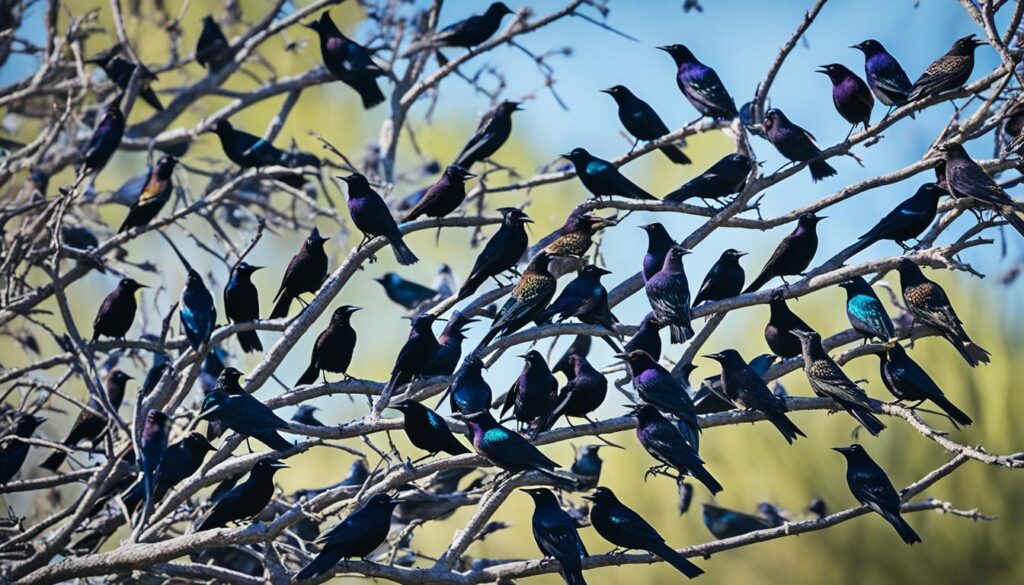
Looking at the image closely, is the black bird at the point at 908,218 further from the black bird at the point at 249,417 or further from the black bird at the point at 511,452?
the black bird at the point at 249,417

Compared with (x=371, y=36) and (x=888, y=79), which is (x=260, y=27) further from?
(x=888, y=79)

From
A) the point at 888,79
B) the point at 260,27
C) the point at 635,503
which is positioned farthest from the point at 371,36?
the point at 888,79

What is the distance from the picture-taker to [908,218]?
6.73 m

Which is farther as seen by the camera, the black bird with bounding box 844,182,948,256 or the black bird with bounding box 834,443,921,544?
the black bird with bounding box 844,182,948,256

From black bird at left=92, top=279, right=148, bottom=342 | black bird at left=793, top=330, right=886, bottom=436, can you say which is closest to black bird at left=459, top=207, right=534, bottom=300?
black bird at left=793, top=330, right=886, bottom=436

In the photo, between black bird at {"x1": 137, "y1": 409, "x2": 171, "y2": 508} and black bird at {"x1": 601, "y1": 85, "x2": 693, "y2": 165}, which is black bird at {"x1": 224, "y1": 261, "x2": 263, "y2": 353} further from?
black bird at {"x1": 601, "y1": 85, "x2": 693, "y2": 165}

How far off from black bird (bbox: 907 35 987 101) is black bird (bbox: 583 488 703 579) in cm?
246

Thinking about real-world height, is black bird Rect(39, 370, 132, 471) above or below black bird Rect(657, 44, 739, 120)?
below

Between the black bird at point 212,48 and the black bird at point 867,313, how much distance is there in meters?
6.39

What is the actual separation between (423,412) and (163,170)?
11.1 ft

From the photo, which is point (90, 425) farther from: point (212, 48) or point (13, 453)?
point (212, 48)

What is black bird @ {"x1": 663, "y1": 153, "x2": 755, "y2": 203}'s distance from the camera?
6918mm

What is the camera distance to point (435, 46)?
9.80 m

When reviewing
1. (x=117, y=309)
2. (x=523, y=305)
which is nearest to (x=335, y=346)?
(x=523, y=305)
